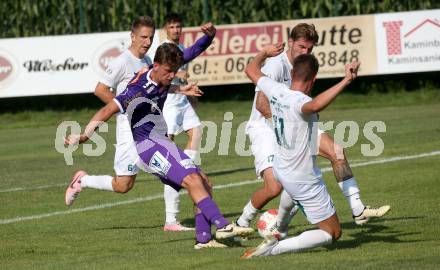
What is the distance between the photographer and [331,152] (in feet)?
38.7

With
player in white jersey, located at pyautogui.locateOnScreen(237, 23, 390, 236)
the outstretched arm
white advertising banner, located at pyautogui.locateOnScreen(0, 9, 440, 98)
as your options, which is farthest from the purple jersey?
white advertising banner, located at pyautogui.locateOnScreen(0, 9, 440, 98)

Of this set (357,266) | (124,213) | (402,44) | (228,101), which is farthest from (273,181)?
(228,101)

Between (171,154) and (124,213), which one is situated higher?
(171,154)

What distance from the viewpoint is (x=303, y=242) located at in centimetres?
1012

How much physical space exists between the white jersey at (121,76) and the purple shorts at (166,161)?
70.0 inches

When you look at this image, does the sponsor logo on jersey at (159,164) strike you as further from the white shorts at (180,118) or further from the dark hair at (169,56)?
the white shorts at (180,118)

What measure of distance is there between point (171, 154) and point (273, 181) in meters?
1.24

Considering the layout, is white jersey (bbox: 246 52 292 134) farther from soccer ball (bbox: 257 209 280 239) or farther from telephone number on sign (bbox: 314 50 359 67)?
telephone number on sign (bbox: 314 50 359 67)

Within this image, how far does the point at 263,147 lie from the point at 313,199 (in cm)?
168

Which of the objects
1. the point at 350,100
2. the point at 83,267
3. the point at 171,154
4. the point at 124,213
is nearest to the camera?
the point at 83,267

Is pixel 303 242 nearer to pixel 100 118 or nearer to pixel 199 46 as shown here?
pixel 100 118

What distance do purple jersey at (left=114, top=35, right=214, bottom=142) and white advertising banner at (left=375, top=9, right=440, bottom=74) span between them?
1768 cm

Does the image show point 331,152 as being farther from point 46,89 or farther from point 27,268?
point 46,89

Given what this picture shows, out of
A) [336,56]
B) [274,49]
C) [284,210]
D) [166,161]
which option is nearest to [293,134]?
[274,49]
